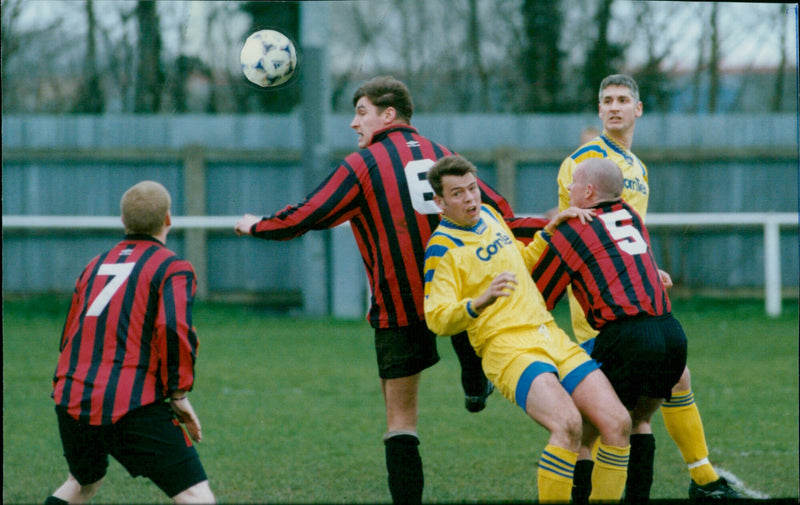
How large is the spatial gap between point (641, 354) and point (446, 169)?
1023 millimetres

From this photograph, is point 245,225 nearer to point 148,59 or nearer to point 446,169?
point 446,169

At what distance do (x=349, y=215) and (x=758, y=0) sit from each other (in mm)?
1907

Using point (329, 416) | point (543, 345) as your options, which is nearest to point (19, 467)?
point (329, 416)

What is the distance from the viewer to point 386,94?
385cm

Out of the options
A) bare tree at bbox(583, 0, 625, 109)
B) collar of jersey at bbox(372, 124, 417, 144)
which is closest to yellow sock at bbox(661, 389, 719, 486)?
collar of jersey at bbox(372, 124, 417, 144)

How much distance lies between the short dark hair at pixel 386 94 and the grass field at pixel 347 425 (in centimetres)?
182

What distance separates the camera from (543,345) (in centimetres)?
340

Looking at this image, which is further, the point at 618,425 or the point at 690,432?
the point at 690,432

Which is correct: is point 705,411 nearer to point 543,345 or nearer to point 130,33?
point 543,345

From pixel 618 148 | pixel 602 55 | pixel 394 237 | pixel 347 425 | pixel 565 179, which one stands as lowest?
pixel 347 425

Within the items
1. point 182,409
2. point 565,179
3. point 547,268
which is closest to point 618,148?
point 565,179

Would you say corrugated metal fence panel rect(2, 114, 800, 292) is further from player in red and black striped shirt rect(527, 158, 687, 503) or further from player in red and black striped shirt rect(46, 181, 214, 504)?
player in red and black striped shirt rect(46, 181, 214, 504)

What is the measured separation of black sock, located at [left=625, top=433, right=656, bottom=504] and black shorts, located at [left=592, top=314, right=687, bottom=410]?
1.17 feet

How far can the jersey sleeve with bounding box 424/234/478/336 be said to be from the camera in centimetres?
328
